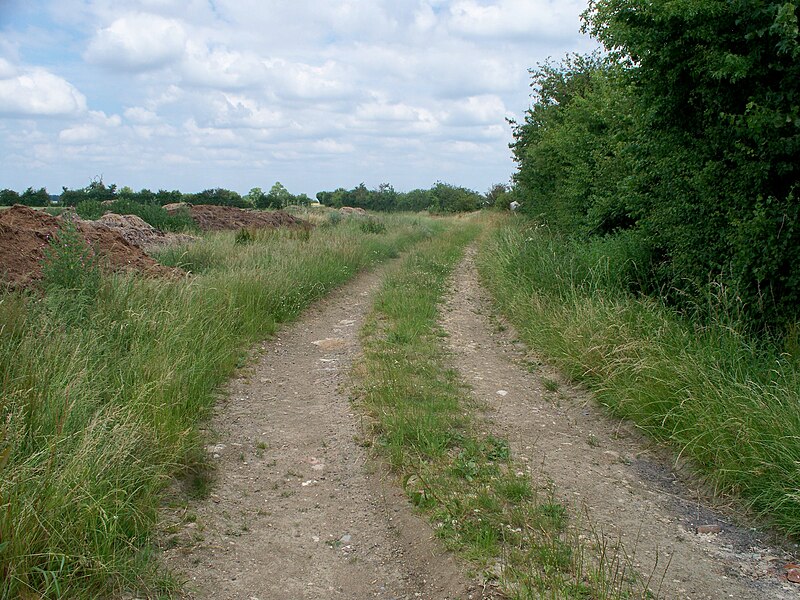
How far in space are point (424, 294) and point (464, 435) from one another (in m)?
6.57

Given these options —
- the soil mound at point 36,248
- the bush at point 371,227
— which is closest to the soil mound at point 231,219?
the bush at point 371,227

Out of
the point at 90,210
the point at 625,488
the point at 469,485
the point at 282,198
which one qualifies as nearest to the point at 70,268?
the point at 469,485

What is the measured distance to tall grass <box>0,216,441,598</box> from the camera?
3.24 meters

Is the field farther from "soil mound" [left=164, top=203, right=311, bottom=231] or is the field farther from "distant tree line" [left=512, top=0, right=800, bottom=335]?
"soil mound" [left=164, top=203, right=311, bottom=231]

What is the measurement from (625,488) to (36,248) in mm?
7763

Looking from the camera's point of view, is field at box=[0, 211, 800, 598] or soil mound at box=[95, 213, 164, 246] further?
soil mound at box=[95, 213, 164, 246]

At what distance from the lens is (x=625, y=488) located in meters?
4.87

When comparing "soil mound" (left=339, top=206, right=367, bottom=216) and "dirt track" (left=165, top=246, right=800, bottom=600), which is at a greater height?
"soil mound" (left=339, top=206, right=367, bottom=216)

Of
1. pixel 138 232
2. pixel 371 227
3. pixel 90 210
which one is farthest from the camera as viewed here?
pixel 371 227

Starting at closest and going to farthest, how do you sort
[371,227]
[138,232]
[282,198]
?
[138,232], [371,227], [282,198]

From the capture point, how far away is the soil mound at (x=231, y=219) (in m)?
22.5

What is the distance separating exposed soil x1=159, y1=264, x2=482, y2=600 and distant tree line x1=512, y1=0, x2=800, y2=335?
3.79 metres

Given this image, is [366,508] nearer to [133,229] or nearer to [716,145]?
[716,145]

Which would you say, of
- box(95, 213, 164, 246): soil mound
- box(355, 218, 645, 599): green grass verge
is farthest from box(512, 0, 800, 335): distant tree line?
box(95, 213, 164, 246): soil mound
